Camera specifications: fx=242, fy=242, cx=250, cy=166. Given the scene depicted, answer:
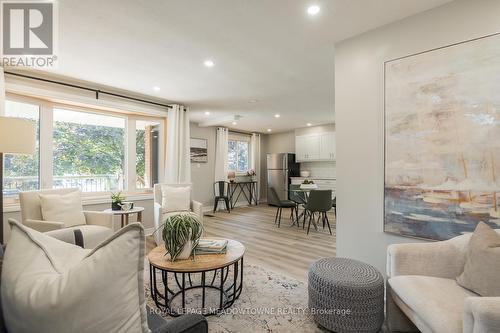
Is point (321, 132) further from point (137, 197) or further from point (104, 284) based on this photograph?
point (104, 284)

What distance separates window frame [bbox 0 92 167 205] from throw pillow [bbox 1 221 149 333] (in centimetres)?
333

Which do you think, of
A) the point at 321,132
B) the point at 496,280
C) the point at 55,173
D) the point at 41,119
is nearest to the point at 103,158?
the point at 55,173

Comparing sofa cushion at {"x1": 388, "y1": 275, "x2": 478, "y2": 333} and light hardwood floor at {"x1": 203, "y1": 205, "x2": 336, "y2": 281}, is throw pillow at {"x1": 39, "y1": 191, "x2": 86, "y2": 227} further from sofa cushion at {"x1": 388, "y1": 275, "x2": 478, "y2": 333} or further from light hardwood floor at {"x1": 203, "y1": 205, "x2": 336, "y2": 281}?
sofa cushion at {"x1": 388, "y1": 275, "x2": 478, "y2": 333}

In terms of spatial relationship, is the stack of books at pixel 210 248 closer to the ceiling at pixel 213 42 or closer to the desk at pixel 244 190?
the ceiling at pixel 213 42

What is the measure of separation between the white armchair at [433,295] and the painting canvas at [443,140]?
290 mm

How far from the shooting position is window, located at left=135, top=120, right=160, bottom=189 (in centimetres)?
447

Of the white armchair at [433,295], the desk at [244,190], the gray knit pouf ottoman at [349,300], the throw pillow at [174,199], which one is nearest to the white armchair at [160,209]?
the throw pillow at [174,199]

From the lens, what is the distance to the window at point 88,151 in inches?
143

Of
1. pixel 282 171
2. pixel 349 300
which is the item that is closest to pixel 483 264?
pixel 349 300

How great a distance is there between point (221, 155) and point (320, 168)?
3.00 metres

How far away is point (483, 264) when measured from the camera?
1339 mm

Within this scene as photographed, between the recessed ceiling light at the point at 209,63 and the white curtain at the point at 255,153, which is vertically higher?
the recessed ceiling light at the point at 209,63

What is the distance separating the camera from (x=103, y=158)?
4059mm

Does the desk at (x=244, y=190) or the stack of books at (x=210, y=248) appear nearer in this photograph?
the stack of books at (x=210, y=248)
